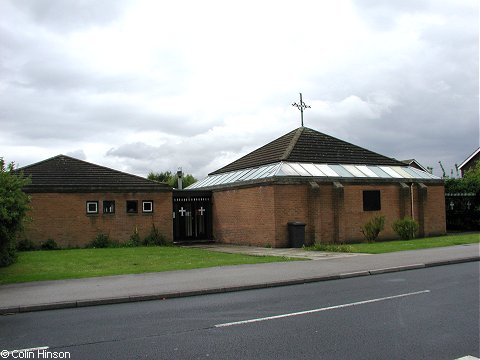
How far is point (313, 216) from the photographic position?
2350 cm

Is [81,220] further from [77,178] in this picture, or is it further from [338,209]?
[338,209]

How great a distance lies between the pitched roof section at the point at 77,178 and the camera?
2464 centimetres

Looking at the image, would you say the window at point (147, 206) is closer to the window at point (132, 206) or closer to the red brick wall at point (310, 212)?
the window at point (132, 206)

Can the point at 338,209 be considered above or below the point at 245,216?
above

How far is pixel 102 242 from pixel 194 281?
14.3 metres

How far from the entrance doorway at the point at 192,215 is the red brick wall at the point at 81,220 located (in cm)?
199

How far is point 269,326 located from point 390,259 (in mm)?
9514

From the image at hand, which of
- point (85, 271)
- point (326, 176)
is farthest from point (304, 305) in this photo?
point (326, 176)

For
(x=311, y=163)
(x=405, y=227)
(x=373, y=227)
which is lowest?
(x=405, y=227)

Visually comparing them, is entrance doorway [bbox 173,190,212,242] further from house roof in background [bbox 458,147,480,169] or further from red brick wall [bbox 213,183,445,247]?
house roof in background [bbox 458,147,480,169]

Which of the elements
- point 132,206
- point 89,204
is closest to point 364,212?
point 132,206

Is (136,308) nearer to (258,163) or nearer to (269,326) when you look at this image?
(269,326)

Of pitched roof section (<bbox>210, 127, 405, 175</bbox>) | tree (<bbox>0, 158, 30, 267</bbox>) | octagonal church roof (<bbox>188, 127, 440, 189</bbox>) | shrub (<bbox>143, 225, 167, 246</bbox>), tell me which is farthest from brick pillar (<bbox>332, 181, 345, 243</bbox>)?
tree (<bbox>0, 158, 30, 267</bbox>)

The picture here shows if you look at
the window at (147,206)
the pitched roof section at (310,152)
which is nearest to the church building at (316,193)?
the pitched roof section at (310,152)
